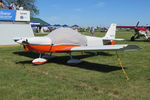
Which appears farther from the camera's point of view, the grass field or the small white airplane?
the small white airplane

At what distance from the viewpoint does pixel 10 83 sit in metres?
5.29

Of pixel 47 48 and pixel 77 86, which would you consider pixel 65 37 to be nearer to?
pixel 47 48

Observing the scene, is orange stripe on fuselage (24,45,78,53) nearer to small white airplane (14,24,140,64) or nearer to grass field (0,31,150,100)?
small white airplane (14,24,140,64)

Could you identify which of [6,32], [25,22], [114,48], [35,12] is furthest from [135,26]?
[35,12]

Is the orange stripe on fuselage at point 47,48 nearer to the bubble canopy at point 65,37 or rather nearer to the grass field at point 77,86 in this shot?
the bubble canopy at point 65,37

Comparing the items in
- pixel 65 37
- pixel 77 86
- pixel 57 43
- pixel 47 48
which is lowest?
pixel 77 86

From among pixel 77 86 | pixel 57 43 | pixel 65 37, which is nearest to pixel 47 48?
pixel 57 43

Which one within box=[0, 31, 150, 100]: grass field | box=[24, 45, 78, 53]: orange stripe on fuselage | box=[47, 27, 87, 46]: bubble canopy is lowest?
box=[0, 31, 150, 100]: grass field

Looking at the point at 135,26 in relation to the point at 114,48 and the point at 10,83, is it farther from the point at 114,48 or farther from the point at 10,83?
the point at 10,83

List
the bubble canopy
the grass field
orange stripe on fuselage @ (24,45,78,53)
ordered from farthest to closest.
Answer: the bubble canopy
orange stripe on fuselage @ (24,45,78,53)
the grass field

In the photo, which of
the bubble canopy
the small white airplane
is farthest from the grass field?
the bubble canopy

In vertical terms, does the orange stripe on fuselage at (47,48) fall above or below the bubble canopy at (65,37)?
below

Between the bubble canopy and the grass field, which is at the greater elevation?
the bubble canopy

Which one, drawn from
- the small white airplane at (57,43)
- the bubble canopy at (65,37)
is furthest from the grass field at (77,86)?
the bubble canopy at (65,37)
